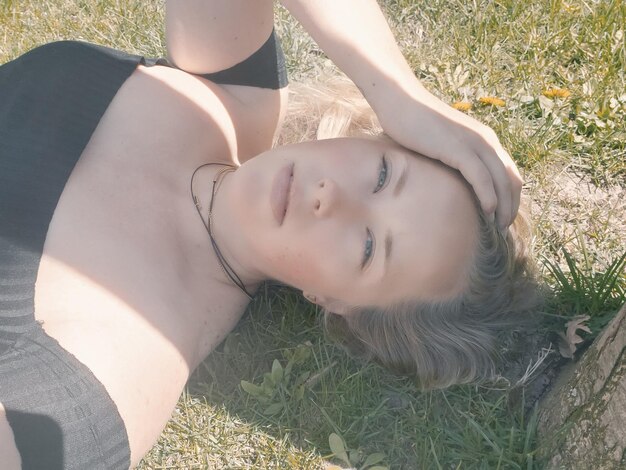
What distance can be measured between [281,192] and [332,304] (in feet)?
1.58

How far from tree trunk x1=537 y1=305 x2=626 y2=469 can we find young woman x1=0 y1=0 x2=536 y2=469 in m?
0.34

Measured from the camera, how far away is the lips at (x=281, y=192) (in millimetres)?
2236

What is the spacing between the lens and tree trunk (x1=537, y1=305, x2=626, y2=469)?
1971 mm

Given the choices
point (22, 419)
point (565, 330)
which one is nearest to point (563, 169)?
point (565, 330)

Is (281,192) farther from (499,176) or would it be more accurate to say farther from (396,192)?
(499,176)

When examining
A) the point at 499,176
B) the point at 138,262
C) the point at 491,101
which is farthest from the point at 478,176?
the point at 491,101

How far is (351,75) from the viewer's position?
7.52 feet

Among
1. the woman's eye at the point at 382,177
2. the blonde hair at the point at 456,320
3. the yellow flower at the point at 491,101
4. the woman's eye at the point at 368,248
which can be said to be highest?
the yellow flower at the point at 491,101

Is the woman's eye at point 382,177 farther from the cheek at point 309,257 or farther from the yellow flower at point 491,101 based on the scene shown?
the yellow flower at point 491,101

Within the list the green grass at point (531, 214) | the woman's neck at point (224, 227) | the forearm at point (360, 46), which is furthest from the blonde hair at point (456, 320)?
the forearm at point (360, 46)

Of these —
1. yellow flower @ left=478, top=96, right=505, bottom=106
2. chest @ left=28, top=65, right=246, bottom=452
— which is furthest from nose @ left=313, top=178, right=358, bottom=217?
yellow flower @ left=478, top=96, right=505, bottom=106

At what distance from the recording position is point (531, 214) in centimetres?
306

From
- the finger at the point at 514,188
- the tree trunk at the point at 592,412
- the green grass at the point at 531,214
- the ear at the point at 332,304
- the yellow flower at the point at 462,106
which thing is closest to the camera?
the tree trunk at the point at 592,412

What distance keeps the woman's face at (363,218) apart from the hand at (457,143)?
0.06 meters
